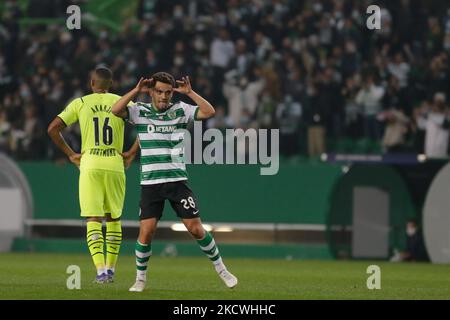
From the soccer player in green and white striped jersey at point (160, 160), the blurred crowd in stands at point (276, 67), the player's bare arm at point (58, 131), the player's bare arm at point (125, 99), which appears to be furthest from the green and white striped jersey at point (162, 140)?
the blurred crowd in stands at point (276, 67)

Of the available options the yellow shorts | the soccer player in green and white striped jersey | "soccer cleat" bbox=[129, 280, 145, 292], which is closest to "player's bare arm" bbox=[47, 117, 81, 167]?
the yellow shorts

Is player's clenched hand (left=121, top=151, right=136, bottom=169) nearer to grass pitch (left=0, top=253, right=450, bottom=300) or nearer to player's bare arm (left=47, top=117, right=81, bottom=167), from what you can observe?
player's bare arm (left=47, top=117, right=81, bottom=167)

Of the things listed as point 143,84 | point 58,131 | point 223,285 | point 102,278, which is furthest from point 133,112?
point 223,285

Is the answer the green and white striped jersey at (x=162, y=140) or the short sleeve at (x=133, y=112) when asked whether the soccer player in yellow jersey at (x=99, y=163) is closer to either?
the short sleeve at (x=133, y=112)

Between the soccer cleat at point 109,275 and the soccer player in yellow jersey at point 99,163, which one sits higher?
the soccer player in yellow jersey at point 99,163

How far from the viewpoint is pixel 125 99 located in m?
13.9

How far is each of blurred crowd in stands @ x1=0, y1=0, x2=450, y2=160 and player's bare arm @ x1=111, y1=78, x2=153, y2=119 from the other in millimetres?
10578

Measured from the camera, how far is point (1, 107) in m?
27.5

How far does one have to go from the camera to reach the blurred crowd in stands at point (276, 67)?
2461cm

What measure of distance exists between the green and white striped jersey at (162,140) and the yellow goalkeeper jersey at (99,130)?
1.29 metres

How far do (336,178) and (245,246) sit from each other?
6.74ft

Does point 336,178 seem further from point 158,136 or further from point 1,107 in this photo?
point 158,136

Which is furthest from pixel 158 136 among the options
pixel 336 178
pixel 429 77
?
pixel 429 77

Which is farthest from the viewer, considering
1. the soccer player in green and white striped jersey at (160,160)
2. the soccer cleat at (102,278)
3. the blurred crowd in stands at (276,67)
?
the blurred crowd in stands at (276,67)
